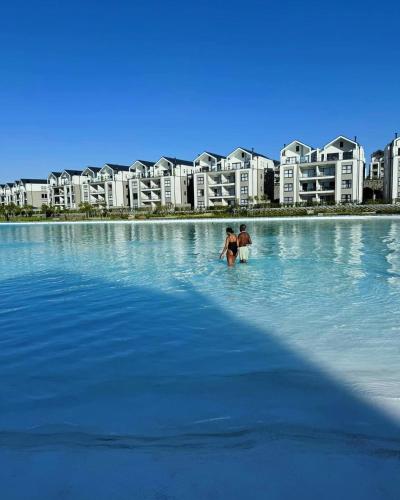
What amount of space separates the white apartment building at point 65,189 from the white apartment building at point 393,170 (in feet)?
221

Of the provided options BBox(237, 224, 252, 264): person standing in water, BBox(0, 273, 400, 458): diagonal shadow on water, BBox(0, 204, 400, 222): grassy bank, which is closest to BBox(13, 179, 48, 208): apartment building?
BBox(0, 204, 400, 222): grassy bank

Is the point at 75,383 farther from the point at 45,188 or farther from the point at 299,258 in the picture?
the point at 45,188

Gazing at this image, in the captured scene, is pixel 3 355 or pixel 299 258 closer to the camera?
pixel 3 355

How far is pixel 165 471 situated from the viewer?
3.20 meters

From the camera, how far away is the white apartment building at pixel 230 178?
226 ft

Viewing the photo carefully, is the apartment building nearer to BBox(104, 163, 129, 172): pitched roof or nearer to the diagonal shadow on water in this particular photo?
BBox(104, 163, 129, 172): pitched roof

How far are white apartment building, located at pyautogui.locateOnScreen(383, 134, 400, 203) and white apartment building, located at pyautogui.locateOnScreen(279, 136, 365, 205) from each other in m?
4.02

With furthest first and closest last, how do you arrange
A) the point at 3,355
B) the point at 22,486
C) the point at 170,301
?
1. the point at 170,301
2. the point at 3,355
3. the point at 22,486

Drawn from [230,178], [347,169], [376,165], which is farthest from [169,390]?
[376,165]

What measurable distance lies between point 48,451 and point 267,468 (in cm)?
207

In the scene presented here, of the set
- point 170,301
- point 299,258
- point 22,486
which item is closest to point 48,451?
point 22,486

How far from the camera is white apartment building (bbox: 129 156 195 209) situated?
77.0 meters

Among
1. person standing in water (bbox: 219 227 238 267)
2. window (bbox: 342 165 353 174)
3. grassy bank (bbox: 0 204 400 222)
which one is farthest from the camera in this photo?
window (bbox: 342 165 353 174)

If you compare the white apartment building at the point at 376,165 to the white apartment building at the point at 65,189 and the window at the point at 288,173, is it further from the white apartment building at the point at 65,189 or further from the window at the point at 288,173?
the white apartment building at the point at 65,189
